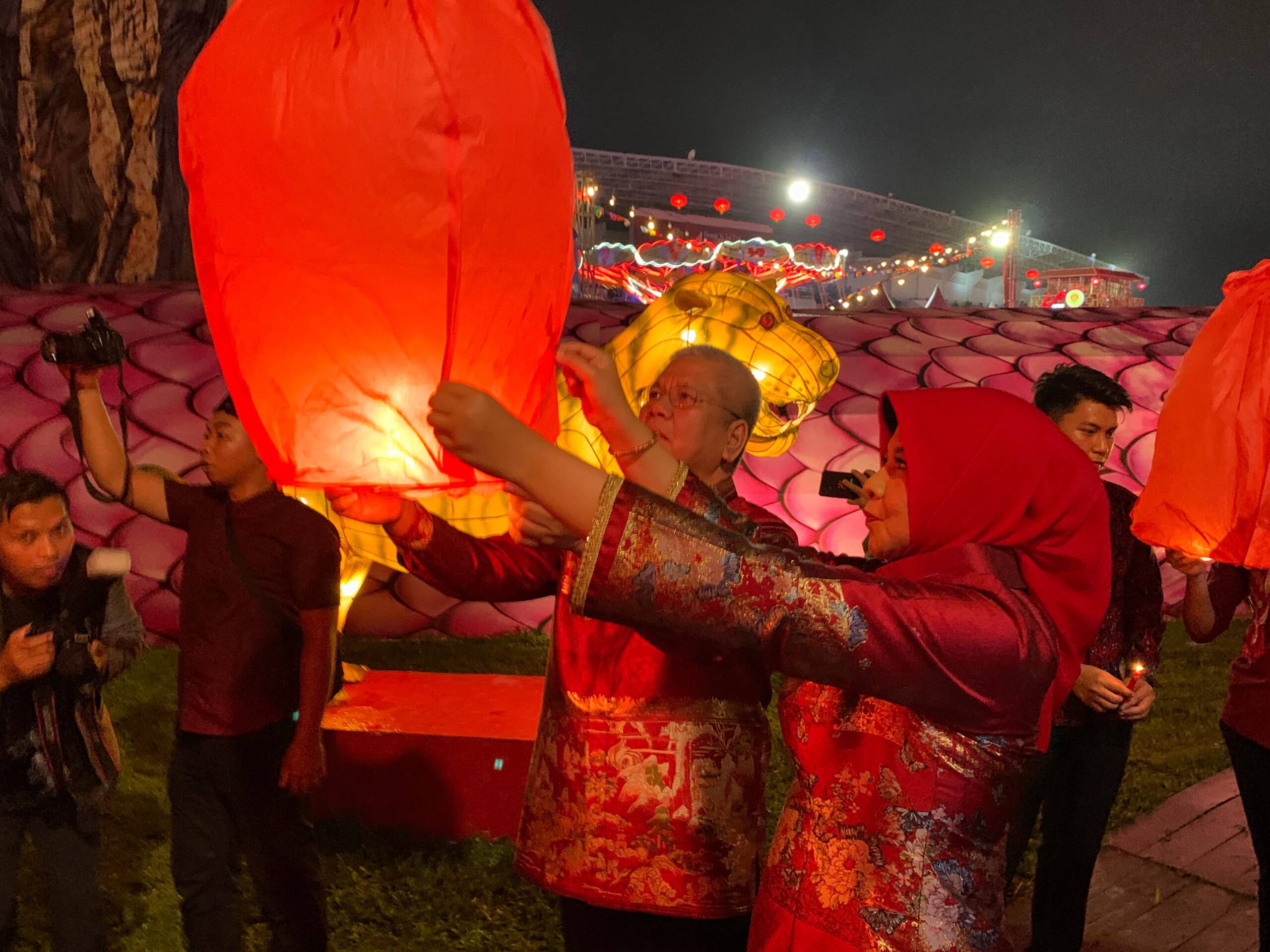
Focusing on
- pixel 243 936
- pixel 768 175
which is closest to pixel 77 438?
pixel 243 936

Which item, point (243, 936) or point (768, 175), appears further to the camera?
point (768, 175)

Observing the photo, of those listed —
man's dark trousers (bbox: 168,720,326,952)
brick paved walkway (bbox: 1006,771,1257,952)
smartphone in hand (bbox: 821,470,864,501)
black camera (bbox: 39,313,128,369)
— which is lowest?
brick paved walkway (bbox: 1006,771,1257,952)

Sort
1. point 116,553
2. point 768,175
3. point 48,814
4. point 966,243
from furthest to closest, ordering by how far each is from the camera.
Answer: point 768,175, point 966,243, point 116,553, point 48,814

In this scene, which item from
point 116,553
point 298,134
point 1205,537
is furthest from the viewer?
point 116,553

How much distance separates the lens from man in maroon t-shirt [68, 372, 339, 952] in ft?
6.03

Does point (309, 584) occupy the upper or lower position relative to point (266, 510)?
lower

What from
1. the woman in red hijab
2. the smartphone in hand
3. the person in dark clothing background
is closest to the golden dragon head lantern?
the smartphone in hand

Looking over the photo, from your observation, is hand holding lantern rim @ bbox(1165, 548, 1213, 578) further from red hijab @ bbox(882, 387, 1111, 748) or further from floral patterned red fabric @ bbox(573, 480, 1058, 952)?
floral patterned red fabric @ bbox(573, 480, 1058, 952)

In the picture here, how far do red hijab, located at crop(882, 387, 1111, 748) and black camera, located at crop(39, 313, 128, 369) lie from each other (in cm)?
132

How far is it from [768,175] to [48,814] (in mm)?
25352

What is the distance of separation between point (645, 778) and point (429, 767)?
155 centimetres

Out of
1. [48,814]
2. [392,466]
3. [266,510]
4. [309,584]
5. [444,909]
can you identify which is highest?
[392,466]

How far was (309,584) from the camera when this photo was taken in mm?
1855

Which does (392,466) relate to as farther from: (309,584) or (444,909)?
(444,909)
